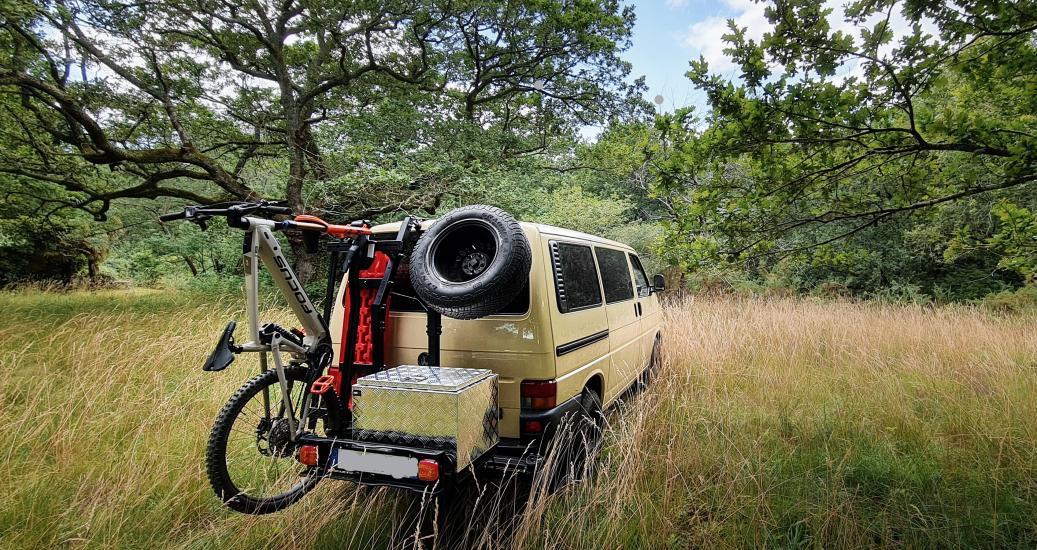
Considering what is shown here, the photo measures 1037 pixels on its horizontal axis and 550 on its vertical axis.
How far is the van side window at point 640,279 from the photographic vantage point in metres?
4.99

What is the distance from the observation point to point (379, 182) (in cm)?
857

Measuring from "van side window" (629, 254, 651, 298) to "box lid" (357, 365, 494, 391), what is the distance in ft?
9.29

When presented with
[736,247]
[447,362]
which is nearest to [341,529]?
[447,362]

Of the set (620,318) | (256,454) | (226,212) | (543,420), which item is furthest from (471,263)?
(256,454)

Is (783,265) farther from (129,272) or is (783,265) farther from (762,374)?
(129,272)

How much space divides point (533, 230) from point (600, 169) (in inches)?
459

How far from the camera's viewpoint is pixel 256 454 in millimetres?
3281

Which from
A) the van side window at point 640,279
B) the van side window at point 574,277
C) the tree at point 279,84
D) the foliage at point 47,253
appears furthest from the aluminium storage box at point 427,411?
the foliage at point 47,253

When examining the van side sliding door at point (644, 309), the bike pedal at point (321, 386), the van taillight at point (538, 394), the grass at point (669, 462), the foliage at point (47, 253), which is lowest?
the grass at point (669, 462)

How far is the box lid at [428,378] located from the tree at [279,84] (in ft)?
22.2

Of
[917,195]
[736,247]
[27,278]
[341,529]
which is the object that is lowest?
[341,529]

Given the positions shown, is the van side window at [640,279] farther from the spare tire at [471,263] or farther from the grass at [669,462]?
the spare tire at [471,263]

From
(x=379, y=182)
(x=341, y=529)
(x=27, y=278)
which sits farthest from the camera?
(x=27, y=278)

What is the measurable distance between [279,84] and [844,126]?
10595 mm
